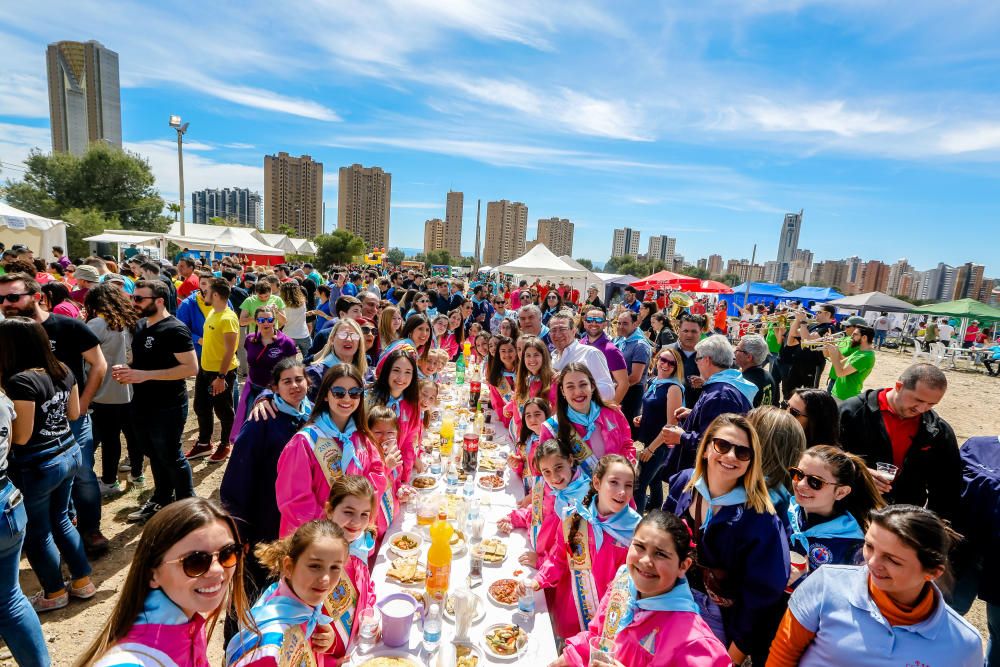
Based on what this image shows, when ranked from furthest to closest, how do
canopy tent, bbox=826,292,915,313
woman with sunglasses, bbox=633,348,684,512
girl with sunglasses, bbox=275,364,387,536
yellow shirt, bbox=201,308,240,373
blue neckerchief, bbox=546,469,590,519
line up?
canopy tent, bbox=826,292,915,313, yellow shirt, bbox=201,308,240,373, woman with sunglasses, bbox=633,348,684,512, blue neckerchief, bbox=546,469,590,519, girl with sunglasses, bbox=275,364,387,536

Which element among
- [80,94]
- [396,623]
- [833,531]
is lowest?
[396,623]

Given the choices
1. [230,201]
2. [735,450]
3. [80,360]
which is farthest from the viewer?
[230,201]

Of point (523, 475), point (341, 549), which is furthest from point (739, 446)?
point (523, 475)

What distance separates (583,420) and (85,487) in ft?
12.2

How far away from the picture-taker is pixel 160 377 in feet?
11.5

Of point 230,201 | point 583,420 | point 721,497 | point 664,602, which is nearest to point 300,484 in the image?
point 664,602

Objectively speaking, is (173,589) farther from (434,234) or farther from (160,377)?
(434,234)

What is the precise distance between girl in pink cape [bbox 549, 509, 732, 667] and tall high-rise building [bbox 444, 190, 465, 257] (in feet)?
341

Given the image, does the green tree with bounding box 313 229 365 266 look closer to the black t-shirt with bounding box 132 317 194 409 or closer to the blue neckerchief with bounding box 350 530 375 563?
the black t-shirt with bounding box 132 317 194 409

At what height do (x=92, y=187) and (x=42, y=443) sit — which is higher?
(x=92, y=187)

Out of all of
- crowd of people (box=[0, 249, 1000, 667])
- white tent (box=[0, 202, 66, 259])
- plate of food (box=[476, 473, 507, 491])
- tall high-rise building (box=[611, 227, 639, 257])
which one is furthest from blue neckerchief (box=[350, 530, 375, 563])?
tall high-rise building (box=[611, 227, 639, 257])

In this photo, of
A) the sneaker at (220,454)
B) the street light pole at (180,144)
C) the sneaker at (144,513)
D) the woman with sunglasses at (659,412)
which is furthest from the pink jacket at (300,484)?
the street light pole at (180,144)

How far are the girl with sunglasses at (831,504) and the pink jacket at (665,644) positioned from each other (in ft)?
2.78

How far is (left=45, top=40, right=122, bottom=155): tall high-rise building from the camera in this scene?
207 feet
